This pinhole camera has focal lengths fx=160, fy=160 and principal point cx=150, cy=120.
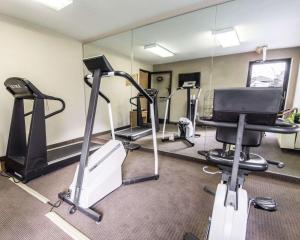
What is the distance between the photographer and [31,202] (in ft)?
5.72

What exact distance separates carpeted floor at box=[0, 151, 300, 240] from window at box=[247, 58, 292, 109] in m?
1.44

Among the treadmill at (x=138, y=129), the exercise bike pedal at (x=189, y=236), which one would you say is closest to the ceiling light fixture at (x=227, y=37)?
the treadmill at (x=138, y=129)

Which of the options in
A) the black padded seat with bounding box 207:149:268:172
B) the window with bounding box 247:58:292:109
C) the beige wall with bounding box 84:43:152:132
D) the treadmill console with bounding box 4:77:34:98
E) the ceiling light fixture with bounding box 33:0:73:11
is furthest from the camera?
the beige wall with bounding box 84:43:152:132

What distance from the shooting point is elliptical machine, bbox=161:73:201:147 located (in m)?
3.19

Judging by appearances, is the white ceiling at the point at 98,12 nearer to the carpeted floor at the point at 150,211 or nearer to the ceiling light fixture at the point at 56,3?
the ceiling light fixture at the point at 56,3

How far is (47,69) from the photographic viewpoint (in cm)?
328

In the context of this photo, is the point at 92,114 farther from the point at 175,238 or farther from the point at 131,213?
the point at 175,238

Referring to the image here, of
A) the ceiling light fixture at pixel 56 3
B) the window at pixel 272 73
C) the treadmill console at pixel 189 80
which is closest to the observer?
the ceiling light fixture at pixel 56 3

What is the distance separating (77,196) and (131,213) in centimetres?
55

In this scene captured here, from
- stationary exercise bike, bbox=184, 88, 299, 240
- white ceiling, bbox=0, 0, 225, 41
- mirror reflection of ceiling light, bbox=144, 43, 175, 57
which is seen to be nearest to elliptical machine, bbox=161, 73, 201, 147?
mirror reflection of ceiling light, bbox=144, 43, 175, 57

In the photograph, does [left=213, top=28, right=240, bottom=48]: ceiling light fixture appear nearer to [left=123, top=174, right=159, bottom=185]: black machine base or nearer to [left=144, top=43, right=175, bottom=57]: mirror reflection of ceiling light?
[left=144, top=43, right=175, bottom=57]: mirror reflection of ceiling light

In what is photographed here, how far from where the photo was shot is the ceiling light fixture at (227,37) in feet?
9.12

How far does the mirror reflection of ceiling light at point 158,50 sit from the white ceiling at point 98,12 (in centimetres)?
59

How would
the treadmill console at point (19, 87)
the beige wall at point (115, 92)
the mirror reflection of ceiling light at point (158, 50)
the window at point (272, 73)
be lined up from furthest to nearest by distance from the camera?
the beige wall at point (115, 92), the mirror reflection of ceiling light at point (158, 50), the window at point (272, 73), the treadmill console at point (19, 87)
